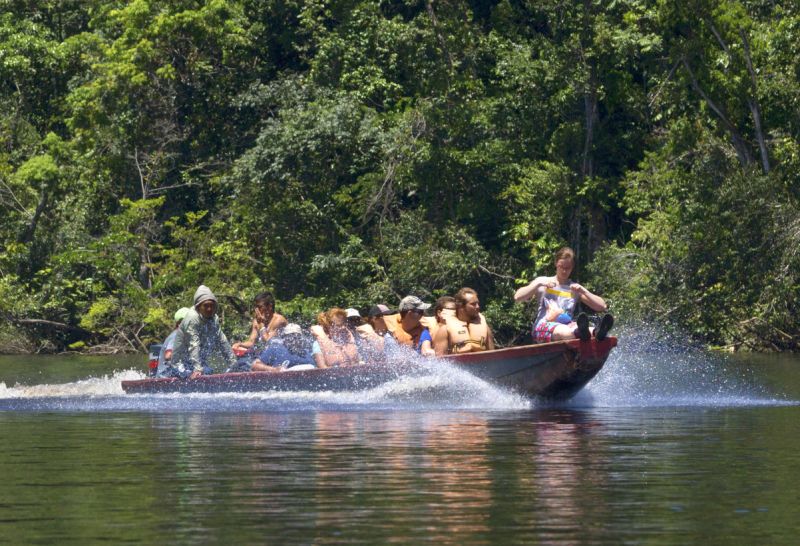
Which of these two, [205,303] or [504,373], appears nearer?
[504,373]

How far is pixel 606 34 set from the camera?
3130 cm

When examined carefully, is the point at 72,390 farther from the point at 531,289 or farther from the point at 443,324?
the point at 531,289

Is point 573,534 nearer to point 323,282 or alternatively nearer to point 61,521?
point 61,521

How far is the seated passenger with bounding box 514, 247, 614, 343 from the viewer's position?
16109 mm

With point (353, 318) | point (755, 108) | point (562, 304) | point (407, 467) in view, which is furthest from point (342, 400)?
point (755, 108)

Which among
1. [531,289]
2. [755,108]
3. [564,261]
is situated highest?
[755,108]

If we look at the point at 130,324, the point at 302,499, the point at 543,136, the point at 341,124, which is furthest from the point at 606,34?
the point at 302,499

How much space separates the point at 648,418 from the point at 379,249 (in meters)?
18.1

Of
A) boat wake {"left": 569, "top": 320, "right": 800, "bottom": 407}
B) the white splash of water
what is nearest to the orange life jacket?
boat wake {"left": 569, "top": 320, "right": 800, "bottom": 407}

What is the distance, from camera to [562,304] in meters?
16.7

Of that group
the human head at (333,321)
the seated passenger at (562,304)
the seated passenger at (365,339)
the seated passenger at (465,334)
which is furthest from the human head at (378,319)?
the seated passenger at (562,304)

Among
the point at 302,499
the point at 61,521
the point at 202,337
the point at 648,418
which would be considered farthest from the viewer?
the point at 202,337

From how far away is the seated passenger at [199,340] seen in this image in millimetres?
17938

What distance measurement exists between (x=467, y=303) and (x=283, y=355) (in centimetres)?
288
